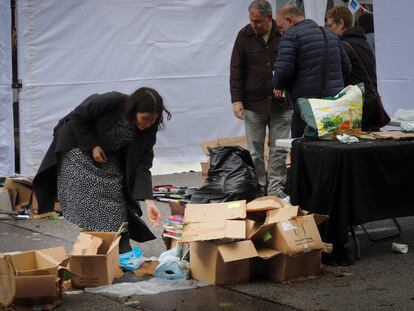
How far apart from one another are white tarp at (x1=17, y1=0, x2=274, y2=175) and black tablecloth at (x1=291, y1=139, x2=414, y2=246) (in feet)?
14.4

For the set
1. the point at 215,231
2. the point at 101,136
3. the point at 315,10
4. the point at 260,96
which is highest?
the point at 315,10

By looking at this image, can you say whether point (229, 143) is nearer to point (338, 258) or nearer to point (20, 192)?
point (20, 192)

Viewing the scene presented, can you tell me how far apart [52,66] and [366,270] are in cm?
Result: 518

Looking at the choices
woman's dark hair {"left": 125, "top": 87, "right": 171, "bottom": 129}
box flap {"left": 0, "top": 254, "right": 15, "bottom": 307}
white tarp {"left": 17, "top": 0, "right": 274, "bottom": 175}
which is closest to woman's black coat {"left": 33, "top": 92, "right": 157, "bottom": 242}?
woman's dark hair {"left": 125, "top": 87, "right": 171, "bottom": 129}

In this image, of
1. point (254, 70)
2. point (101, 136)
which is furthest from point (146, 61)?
point (101, 136)

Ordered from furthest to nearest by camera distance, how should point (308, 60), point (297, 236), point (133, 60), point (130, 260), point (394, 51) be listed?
point (133, 60), point (394, 51), point (308, 60), point (130, 260), point (297, 236)

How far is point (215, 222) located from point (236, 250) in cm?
24

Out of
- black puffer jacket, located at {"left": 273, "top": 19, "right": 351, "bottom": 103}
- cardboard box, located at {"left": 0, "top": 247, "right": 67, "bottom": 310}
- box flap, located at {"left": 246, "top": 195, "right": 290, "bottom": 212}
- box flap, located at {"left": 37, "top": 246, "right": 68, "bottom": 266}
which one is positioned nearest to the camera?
cardboard box, located at {"left": 0, "top": 247, "right": 67, "bottom": 310}

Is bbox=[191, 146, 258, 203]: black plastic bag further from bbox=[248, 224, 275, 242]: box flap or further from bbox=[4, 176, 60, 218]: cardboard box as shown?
bbox=[4, 176, 60, 218]: cardboard box

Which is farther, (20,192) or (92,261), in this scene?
(20,192)

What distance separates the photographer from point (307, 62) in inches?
266

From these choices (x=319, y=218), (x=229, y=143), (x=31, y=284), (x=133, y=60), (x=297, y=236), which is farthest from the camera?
(x=133, y=60)

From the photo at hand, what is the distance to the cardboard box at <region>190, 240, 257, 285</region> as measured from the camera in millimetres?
5262

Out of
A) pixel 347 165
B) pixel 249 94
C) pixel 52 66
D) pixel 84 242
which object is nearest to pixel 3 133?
pixel 52 66
